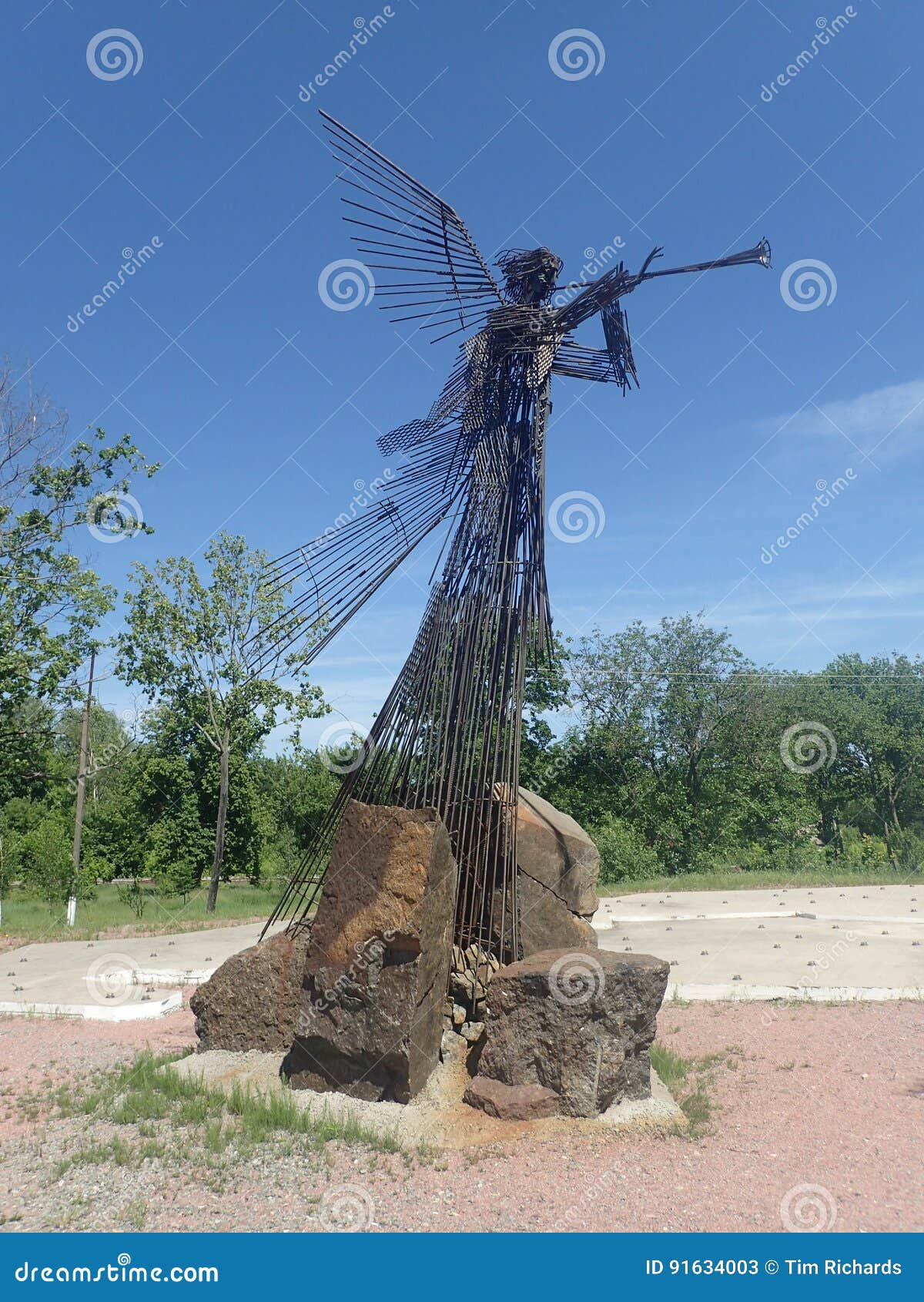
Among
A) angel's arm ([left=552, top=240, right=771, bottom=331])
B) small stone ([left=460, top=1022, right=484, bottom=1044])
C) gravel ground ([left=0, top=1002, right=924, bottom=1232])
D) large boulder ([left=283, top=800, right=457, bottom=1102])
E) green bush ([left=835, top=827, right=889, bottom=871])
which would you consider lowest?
green bush ([left=835, top=827, right=889, bottom=871])

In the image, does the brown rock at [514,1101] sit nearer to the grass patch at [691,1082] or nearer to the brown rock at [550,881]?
the grass patch at [691,1082]

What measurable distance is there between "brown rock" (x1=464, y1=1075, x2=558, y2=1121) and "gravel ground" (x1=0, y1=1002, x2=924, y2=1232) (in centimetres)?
26

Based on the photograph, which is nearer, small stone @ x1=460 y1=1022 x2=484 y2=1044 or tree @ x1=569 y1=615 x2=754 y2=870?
small stone @ x1=460 y1=1022 x2=484 y2=1044

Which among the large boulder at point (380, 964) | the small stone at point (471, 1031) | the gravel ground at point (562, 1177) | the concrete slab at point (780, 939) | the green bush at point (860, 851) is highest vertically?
the large boulder at point (380, 964)

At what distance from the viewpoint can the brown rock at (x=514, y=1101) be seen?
4699mm

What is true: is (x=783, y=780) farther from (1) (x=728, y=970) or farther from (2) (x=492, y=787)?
(2) (x=492, y=787)

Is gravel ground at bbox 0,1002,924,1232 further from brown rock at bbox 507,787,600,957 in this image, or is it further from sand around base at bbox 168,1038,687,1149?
brown rock at bbox 507,787,600,957

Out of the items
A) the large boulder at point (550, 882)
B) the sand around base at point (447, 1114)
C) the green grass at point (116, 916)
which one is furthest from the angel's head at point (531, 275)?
the green grass at point (116, 916)

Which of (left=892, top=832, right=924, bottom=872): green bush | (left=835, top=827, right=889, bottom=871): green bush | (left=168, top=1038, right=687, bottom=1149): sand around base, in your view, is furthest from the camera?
(left=835, top=827, right=889, bottom=871): green bush

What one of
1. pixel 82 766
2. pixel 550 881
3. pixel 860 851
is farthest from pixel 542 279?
pixel 860 851

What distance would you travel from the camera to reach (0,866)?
20969mm

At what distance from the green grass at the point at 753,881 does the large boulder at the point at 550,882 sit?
8708mm

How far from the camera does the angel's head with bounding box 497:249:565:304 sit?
20.8 feet

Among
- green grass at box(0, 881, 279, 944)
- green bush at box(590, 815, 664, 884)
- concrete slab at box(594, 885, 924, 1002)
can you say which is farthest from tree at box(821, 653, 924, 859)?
green grass at box(0, 881, 279, 944)
